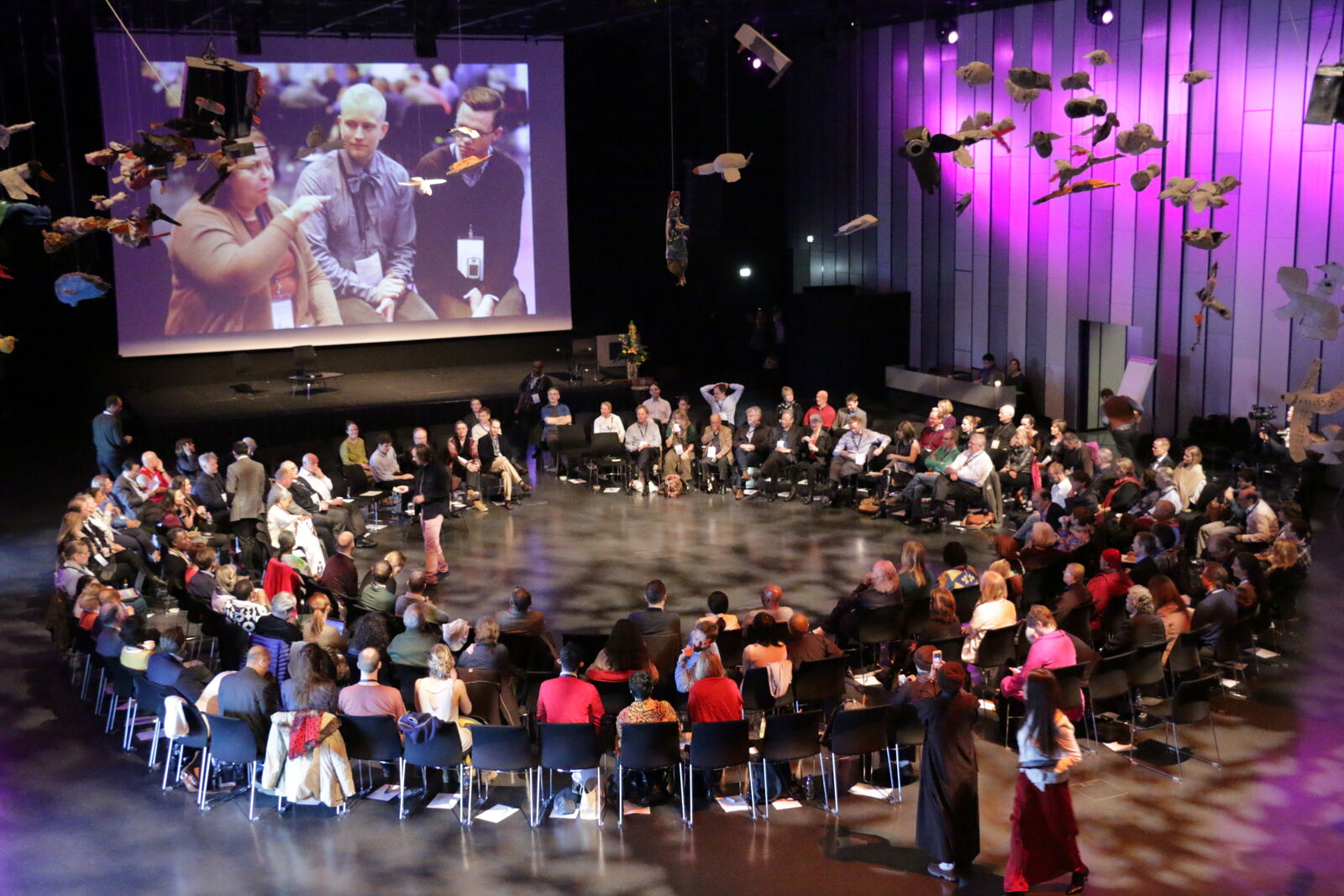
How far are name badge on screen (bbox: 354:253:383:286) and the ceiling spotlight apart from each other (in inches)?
394

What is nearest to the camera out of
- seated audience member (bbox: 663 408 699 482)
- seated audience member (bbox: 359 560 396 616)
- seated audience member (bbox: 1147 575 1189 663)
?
seated audience member (bbox: 1147 575 1189 663)

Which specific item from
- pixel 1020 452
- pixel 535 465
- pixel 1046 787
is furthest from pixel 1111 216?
pixel 1046 787

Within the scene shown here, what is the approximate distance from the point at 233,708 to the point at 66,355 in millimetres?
12869

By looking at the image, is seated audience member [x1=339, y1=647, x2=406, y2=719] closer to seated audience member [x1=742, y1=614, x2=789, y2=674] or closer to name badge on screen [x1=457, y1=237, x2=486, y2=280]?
seated audience member [x1=742, y1=614, x2=789, y2=674]

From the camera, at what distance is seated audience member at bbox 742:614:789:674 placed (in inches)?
296

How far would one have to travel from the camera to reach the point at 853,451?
13477mm

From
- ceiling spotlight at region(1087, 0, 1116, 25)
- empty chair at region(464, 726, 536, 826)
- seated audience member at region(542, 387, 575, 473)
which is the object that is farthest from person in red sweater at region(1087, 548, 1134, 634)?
ceiling spotlight at region(1087, 0, 1116, 25)

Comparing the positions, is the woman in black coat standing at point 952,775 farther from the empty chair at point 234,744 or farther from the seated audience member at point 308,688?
the empty chair at point 234,744

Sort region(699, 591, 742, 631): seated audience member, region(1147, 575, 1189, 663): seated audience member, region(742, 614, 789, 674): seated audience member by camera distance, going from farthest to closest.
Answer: region(1147, 575, 1189, 663): seated audience member < region(699, 591, 742, 631): seated audience member < region(742, 614, 789, 674): seated audience member

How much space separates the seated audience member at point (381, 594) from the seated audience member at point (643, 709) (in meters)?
2.61

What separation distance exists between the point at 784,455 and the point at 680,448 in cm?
117

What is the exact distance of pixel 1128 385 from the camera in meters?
16.0

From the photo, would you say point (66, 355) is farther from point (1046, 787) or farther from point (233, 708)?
point (1046, 787)

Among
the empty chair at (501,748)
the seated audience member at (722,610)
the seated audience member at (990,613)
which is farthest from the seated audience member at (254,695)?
the seated audience member at (990,613)
